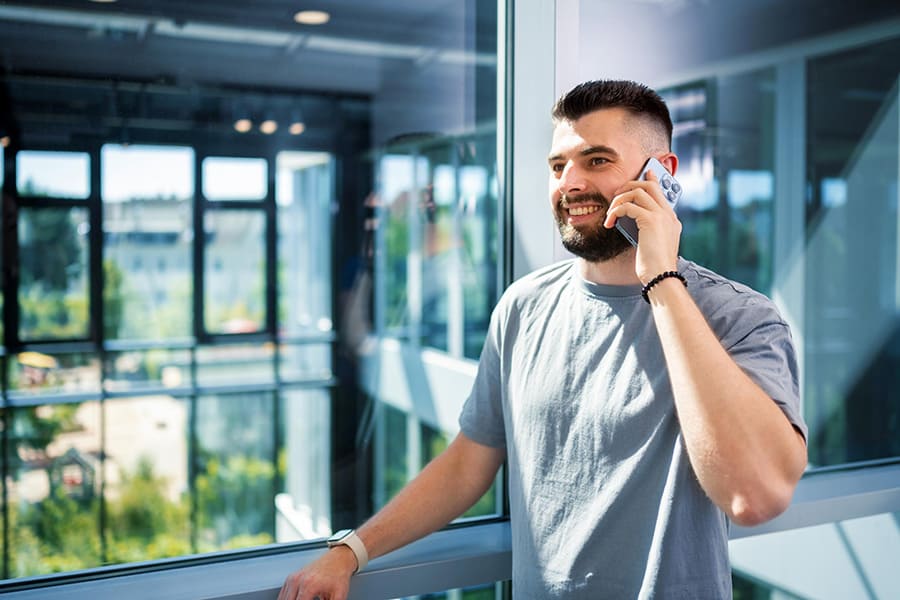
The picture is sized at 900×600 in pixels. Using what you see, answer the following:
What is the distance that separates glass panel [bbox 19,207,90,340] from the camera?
6.04m

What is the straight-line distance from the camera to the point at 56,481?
5.80 meters

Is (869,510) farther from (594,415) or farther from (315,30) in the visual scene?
(315,30)

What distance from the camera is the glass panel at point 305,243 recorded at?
7.03 m

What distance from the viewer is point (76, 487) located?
19.2ft

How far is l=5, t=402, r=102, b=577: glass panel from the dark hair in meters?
5.45

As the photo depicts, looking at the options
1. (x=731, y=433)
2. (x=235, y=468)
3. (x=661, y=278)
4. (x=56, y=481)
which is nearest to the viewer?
(x=731, y=433)

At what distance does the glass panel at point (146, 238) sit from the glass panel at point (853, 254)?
4824mm

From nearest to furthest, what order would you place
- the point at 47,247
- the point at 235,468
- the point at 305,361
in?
1. the point at 47,247
2. the point at 235,468
3. the point at 305,361

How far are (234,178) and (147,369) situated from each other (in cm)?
177

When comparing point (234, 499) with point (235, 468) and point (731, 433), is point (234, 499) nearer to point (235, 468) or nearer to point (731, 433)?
point (235, 468)

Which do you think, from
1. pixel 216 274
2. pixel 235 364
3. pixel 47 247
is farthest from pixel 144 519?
pixel 47 247

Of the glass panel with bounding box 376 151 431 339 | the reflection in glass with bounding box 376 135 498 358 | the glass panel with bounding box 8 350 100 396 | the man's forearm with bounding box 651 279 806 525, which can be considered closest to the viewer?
the man's forearm with bounding box 651 279 806 525

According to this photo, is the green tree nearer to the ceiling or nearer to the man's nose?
the ceiling

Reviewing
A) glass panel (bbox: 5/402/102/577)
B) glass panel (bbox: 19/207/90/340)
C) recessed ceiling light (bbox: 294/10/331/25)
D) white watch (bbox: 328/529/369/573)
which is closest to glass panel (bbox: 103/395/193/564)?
glass panel (bbox: 5/402/102/577)
